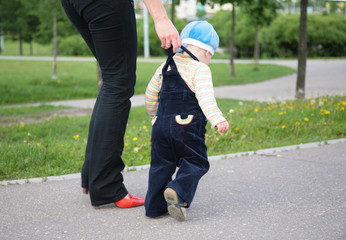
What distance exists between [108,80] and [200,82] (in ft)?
1.89

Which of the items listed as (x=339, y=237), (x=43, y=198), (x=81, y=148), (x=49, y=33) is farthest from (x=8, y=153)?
(x=49, y=33)

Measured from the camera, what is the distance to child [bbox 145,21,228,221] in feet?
8.32

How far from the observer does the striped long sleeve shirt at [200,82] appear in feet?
8.13

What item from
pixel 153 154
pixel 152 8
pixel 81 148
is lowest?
pixel 81 148

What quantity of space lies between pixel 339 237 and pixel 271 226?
38 cm

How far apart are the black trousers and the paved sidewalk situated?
9.7 inches

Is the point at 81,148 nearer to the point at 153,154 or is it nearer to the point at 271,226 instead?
the point at 153,154

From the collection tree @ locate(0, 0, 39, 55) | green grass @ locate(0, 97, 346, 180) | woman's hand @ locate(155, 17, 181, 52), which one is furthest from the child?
tree @ locate(0, 0, 39, 55)

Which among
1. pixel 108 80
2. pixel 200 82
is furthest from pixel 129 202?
pixel 200 82

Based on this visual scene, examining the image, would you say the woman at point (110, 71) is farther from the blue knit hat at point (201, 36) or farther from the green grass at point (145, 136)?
the green grass at point (145, 136)

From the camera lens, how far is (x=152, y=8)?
2486 mm

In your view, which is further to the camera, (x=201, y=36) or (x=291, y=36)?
(x=291, y=36)

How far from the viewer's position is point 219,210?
288 centimetres

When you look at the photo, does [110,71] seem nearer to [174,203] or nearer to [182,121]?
[182,121]
